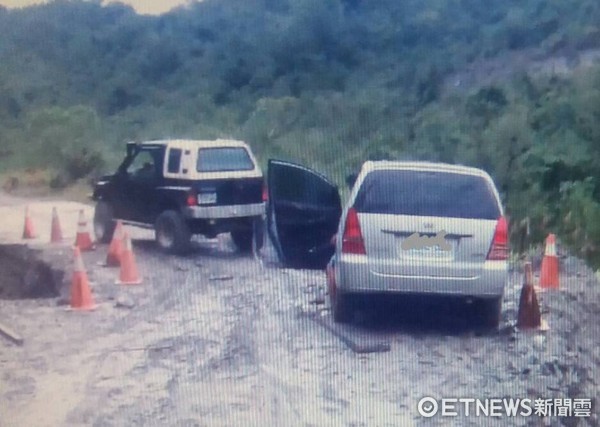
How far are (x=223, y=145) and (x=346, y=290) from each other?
703 millimetres

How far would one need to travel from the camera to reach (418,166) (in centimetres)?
416

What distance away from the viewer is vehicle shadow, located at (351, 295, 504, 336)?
416cm

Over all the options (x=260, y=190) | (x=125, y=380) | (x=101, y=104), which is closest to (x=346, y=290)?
(x=260, y=190)

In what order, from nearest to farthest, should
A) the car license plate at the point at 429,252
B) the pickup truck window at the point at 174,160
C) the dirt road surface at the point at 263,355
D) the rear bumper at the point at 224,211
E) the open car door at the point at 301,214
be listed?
the dirt road surface at the point at 263,355 → the car license plate at the point at 429,252 → the open car door at the point at 301,214 → the pickup truck window at the point at 174,160 → the rear bumper at the point at 224,211

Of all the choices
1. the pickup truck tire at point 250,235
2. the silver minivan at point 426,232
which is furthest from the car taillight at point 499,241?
the pickup truck tire at point 250,235

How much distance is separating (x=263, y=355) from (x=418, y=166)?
864 mm

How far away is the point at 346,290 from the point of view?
13.7 ft

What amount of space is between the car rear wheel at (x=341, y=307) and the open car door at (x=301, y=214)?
0.44ft

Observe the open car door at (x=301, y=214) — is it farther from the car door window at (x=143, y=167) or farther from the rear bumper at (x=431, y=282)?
the car door window at (x=143, y=167)

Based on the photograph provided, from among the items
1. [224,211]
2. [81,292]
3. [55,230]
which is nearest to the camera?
[81,292]

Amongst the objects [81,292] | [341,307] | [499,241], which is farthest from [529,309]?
[81,292]

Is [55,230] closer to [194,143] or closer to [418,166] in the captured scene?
[194,143]

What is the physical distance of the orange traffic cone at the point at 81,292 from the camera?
4133 mm

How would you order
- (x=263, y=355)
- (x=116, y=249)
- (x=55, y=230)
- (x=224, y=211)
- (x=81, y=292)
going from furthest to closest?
(x=224, y=211)
(x=55, y=230)
(x=116, y=249)
(x=81, y=292)
(x=263, y=355)
